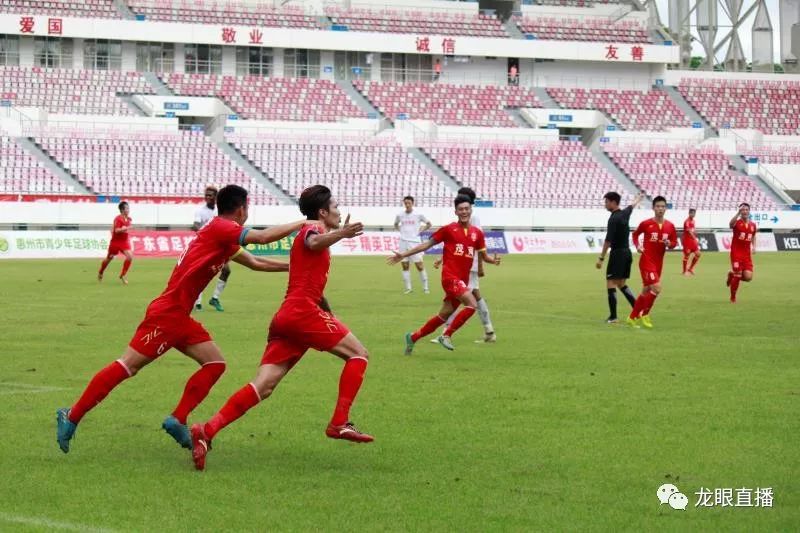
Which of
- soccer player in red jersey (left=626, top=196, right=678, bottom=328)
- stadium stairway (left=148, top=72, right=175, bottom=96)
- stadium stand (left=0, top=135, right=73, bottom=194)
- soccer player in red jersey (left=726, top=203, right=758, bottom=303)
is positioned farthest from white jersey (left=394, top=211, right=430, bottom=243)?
stadium stairway (left=148, top=72, right=175, bottom=96)

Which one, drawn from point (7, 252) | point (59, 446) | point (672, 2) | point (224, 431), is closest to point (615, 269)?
point (224, 431)

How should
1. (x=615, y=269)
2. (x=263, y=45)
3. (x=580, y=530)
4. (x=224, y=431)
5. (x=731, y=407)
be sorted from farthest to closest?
(x=263, y=45) < (x=615, y=269) < (x=731, y=407) < (x=224, y=431) < (x=580, y=530)

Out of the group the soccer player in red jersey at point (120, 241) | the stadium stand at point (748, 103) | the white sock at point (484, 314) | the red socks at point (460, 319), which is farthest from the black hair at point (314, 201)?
the stadium stand at point (748, 103)

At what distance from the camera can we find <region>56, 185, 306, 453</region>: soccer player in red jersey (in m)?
8.34

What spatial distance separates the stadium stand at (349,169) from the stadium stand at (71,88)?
21.8 feet

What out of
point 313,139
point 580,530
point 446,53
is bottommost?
point 580,530

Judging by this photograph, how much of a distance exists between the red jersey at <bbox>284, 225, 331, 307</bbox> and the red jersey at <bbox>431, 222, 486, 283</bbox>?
7.01 meters

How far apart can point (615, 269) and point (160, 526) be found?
14.4 m

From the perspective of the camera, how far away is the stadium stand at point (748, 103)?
7238 centimetres

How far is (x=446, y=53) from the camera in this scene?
68.8m

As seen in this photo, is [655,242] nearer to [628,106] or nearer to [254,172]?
[254,172]

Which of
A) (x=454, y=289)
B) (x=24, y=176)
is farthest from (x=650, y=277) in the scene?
(x=24, y=176)

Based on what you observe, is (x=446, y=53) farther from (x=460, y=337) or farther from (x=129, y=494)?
(x=129, y=494)

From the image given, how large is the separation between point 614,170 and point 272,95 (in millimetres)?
18906
